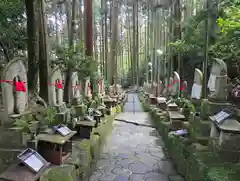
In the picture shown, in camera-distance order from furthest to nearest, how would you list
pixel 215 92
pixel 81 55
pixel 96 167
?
pixel 81 55 < pixel 96 167 < pixel 215 92

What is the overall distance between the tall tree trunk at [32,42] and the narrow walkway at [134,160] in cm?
Answer: 230

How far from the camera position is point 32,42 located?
163 inches

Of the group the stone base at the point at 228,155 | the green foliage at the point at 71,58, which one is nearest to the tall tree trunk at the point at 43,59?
the green foliage at the point at 71,58

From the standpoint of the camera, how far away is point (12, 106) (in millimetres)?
3346

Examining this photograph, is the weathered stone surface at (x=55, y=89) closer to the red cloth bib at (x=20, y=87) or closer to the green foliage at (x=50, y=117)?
the green foliage at (x=50, y=117)

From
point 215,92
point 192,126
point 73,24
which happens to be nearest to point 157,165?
point 192,126

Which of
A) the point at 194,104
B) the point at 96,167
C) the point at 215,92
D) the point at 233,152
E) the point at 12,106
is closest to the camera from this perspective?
the point at 233,152

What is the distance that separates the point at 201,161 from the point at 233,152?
437mm

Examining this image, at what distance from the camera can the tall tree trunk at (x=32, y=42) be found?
13.3 ft

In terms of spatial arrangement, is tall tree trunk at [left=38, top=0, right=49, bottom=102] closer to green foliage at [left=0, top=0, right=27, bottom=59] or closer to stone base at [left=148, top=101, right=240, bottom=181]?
green foliage at [left=0, top=0, right=27, bottom=59]

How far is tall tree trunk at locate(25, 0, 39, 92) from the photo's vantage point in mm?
4047

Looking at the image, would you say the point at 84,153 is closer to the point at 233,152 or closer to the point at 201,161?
the point at 201,161

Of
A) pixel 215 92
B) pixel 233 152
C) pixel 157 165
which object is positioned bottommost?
pixel 157 165

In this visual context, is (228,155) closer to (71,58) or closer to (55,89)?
(55,89)
